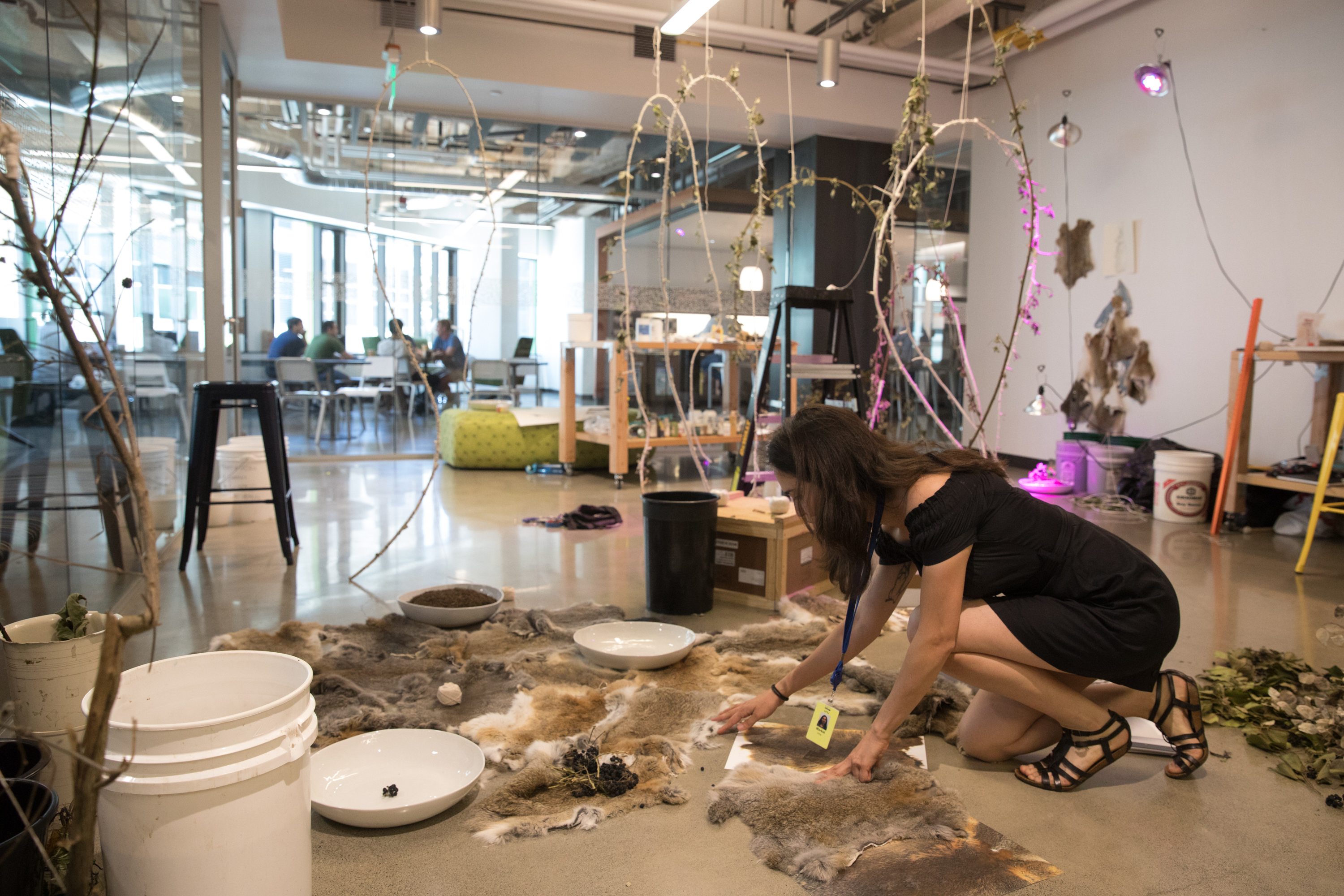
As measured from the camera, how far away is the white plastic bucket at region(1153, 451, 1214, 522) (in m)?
5.33

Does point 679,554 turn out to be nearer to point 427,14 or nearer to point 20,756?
point 20,756

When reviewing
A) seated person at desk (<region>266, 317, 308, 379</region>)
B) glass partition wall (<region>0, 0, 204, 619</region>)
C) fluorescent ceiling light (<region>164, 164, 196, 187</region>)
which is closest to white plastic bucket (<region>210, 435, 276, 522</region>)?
glass partition wall (<region>0, 0, 204, 619</region>)

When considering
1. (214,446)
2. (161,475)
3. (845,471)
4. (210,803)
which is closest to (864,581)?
(845,471)

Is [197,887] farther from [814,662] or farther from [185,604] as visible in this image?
[185,604]

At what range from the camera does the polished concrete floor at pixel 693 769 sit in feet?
5.49

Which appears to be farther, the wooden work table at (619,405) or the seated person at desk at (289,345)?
the seated person at desk at (289,345)

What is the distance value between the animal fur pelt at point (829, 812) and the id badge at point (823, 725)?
0.08 m

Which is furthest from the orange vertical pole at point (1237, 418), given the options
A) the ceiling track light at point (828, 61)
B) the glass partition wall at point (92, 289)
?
the glass partition wall at point (92, 289)

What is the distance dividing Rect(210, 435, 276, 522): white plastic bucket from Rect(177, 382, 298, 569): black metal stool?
0.68m

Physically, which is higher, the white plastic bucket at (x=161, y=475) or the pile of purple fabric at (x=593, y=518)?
the white plastic bucket at (x=161, y=475)

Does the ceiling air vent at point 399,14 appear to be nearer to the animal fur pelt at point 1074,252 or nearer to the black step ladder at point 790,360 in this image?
the black step ladder at point 790,360

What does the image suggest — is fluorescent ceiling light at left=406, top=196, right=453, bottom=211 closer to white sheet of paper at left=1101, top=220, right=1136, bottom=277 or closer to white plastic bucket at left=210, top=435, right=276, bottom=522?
white plastic bucket at left=210, top=435, right=276, bottom=522

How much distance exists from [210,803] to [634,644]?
65.6 inches

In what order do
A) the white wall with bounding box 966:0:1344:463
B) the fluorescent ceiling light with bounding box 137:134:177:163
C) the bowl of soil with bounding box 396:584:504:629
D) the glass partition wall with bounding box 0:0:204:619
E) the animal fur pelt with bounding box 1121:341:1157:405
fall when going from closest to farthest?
the glass partition wall with bounding box 0:0:204:619, the bowl of soil with bounding box 396:584:504:629, the fluorescent ceiling light with bounding box 137:134:177:163, the white wall with bounding box 966:0:1344:463, the animal fur pelt with bounding box 1121:341:1157:405
